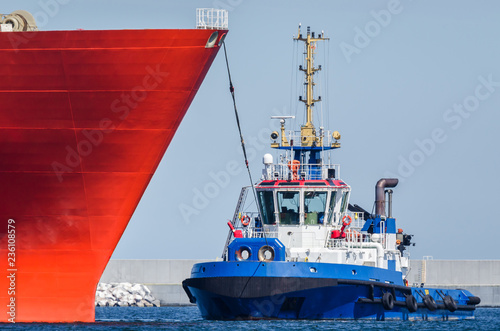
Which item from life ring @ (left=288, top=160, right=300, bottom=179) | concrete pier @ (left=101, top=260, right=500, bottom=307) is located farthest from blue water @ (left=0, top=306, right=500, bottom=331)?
concrete pier @ (left=101, top=260, right=500, bottom=307)

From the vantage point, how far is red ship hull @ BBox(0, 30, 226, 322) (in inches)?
1103

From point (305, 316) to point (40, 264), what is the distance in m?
9.72

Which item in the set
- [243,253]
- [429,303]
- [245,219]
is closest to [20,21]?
[243,253]

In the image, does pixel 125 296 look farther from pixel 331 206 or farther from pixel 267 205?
pixel 331 206

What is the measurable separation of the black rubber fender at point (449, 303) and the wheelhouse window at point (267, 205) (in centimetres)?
843

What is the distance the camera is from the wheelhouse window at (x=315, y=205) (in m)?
38.9

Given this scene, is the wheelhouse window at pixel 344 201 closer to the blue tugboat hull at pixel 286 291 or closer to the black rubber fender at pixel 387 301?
the blue tugboat hull at pixel 286 291

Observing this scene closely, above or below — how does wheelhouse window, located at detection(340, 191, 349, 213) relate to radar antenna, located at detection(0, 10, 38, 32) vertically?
below

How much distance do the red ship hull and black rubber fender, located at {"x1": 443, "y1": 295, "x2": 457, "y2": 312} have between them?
56.8 feet

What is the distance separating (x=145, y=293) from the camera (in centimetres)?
6506

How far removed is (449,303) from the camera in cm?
4294

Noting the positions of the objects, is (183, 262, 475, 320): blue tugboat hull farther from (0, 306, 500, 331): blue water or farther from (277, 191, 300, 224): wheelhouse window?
(277, 191, 300, 224): wheelhouse window

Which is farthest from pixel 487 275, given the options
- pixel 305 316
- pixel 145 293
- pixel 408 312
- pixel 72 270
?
pixel 72 270

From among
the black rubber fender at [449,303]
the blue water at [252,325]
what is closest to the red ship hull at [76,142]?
the blue water at [252,325]
